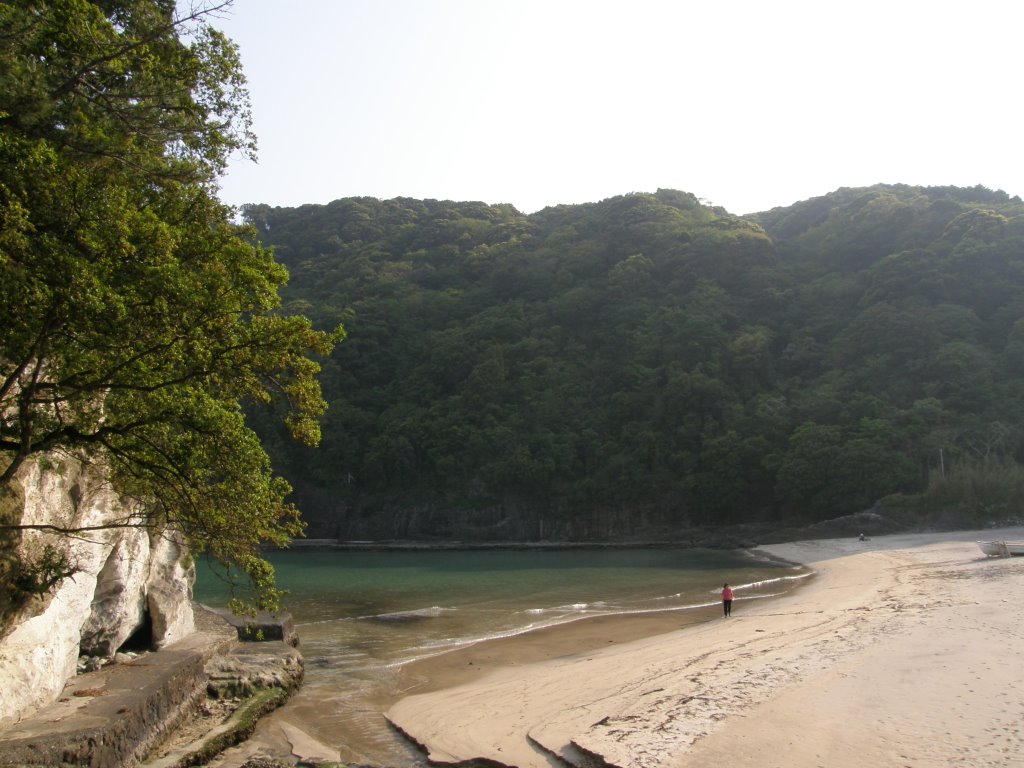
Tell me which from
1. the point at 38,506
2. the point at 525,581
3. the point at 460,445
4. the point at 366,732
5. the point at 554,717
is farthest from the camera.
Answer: the point at 460,445

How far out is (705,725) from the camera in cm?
845

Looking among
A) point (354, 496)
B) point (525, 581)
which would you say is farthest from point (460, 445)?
point (525, 581)

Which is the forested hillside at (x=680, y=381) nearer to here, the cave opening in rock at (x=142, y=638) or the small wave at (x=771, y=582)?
the small wave at (x=771, y=582)

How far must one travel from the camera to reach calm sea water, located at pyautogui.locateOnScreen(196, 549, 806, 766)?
11625 mm

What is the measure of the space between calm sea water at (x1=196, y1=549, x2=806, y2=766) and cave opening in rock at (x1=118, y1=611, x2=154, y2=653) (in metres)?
2.42

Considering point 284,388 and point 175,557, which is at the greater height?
point 284,388

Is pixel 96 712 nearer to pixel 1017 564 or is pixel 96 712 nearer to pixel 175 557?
pixel 175 557

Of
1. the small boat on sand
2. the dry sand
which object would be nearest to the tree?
the dry sand

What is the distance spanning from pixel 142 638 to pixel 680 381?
46.2m

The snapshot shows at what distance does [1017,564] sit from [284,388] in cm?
2267

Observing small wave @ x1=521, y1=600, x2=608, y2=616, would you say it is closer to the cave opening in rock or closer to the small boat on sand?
the cave opening in rock

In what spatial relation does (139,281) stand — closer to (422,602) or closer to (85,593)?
(85,593)

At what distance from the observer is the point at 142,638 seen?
1197cm

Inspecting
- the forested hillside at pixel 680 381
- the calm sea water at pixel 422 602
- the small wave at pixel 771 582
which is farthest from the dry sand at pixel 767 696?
the forested hillside at pixel 680 381
